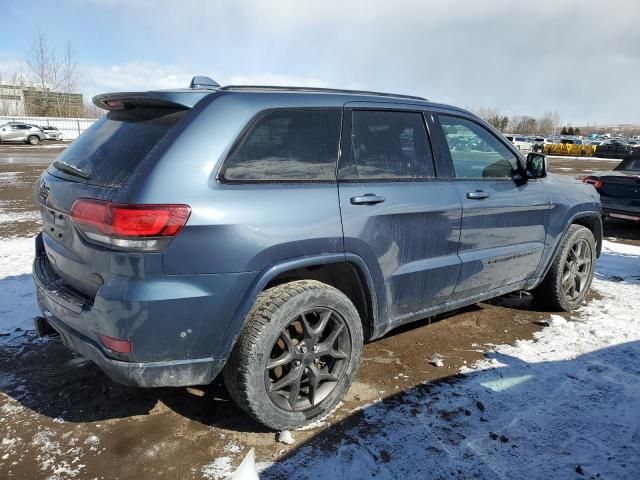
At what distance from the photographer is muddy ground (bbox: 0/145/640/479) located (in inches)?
101

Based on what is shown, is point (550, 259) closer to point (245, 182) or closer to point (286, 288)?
point (286, 288)

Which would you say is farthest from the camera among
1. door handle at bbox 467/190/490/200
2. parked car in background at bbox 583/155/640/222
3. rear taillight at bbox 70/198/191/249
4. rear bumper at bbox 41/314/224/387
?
parked car in background at bbox 583/155/640/222

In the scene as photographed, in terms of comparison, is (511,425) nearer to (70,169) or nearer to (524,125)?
(70,169)

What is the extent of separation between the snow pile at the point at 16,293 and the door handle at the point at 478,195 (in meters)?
3.66

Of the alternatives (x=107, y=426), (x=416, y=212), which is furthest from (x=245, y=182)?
(x=107, y=426)

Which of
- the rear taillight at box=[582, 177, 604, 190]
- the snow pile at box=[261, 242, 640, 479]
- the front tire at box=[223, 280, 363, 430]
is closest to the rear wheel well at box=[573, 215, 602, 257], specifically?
the snow pile at box=[261, 242, 640, 479]

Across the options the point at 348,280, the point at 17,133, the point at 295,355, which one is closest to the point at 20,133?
the point at 17,133

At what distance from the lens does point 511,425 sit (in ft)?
9.55

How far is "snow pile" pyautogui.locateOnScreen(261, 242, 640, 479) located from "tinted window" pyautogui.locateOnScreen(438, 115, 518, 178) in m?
1.41

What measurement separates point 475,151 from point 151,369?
2.83 m

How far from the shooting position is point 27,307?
4500 mm

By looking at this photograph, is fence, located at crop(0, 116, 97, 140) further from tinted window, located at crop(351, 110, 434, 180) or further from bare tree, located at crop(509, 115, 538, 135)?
bare tree, located at crop(509, 115, 538, 135)

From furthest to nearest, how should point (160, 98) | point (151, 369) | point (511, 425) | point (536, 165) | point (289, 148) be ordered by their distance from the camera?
1. point (536, 165)
2. point (511, 425)
3. point (289, 148)
4. point (160, 98)
5. point (151, 369)

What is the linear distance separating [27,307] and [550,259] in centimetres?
474
